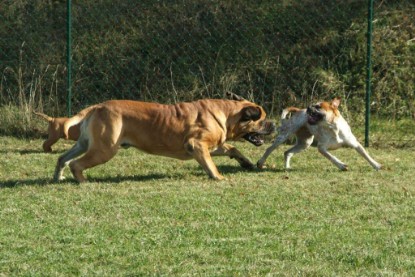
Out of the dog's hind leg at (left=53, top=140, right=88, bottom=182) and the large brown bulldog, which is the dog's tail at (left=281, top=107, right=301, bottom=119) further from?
the dog's hind leg at (left=53, top=140, right=88, bottom=182)

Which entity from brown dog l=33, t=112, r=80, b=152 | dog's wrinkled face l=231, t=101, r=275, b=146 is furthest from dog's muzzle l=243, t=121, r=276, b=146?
brown dog l=33, t=112, r=80, b=152

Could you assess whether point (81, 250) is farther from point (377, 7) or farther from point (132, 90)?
point (377, 7)

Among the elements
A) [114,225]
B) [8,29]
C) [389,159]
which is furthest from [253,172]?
[8,29]

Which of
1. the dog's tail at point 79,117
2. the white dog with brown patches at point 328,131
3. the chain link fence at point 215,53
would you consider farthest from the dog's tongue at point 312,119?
the chain link fence at point 215,53

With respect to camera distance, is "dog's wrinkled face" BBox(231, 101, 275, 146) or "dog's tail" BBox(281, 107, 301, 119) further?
"dog's tail" BBox(281, 107, 301, 119)

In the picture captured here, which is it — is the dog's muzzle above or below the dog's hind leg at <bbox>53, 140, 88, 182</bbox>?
above

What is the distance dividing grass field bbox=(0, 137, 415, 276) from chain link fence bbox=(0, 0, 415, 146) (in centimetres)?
386

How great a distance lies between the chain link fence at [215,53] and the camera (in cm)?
1548

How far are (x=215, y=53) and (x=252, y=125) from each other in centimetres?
598

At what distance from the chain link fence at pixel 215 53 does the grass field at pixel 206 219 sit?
3856 millimetres

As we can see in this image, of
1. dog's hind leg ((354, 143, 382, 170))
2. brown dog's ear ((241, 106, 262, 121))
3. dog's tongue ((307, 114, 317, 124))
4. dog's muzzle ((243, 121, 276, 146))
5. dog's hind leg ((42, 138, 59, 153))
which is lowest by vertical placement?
dog's hind leg ((42, 138, 59, 153))

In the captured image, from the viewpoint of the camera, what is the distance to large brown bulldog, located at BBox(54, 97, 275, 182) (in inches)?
396

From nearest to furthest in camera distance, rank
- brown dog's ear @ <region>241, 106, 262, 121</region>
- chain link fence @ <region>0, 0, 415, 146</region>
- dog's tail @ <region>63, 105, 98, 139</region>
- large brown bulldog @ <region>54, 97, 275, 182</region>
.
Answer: large brown bulldog @ <region>54, 97, 275, 182</region> → dog's tail @ <region>63, 105, 98, 139</region> → brown dog's ear @ <region>241, 106, 262, 121</region> → chain link fence @ <region>0, 0, 415, 146</region>

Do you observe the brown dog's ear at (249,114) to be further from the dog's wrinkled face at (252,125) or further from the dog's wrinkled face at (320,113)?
the dog's wrinkled face at (320,113)
